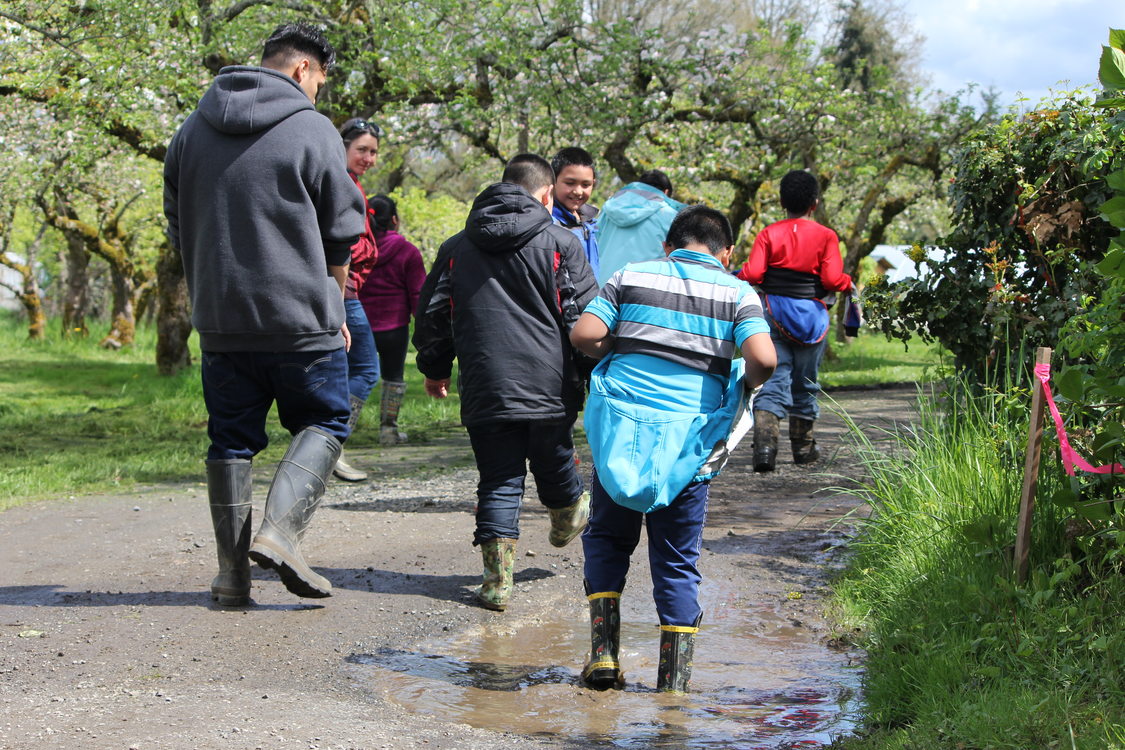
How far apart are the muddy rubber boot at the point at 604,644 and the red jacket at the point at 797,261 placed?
4292 millimetres

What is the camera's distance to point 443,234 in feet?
94.2

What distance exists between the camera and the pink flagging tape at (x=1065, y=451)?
377cm

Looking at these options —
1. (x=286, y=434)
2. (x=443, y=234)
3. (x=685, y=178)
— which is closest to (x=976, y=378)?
(x=286, y=434)

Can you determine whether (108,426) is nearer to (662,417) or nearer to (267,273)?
(267,273)

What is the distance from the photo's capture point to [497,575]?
4.95 m

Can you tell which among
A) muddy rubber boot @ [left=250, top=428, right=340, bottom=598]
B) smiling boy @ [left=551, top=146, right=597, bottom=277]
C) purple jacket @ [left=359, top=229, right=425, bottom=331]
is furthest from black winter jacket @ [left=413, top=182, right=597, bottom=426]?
purple jacket @ [left=359, top=229, right=425, bottom=331]

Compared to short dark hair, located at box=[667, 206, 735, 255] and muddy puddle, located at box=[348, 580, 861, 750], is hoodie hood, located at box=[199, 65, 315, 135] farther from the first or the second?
muddy puddle, located at box=[348, 580, 861, 750]

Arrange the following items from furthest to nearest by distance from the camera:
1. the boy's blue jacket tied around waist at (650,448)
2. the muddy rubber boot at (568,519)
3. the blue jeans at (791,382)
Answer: the blue jeans at (791,382) → the muddy rubber boot at (568,519) → the boy's blue jacket tied around waist at (650,448)

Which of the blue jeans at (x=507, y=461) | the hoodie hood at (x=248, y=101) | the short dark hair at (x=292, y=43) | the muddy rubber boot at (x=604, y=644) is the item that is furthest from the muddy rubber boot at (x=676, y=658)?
the short dark hair at (x=292, y=43)

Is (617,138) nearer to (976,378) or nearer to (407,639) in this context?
(976,378)

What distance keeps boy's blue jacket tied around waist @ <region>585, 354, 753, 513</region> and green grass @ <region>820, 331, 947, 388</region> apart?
7894mm

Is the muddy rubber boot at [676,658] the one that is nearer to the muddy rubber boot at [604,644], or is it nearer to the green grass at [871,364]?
the muddy rubber boot at [604,644]

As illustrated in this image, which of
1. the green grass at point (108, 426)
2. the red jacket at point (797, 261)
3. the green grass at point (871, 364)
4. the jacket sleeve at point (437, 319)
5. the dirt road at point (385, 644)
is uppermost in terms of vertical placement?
the red jacket at point (797, 261)

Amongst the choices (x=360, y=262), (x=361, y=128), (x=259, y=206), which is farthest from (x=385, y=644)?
(x=360, y=262)
